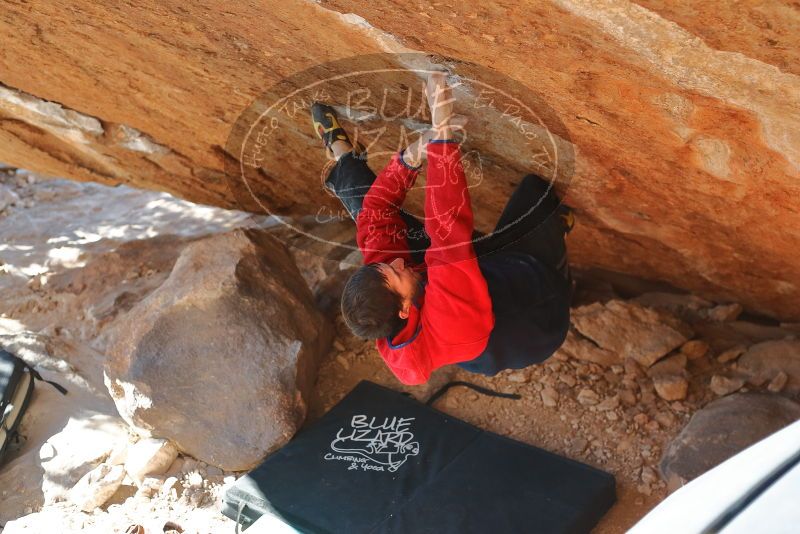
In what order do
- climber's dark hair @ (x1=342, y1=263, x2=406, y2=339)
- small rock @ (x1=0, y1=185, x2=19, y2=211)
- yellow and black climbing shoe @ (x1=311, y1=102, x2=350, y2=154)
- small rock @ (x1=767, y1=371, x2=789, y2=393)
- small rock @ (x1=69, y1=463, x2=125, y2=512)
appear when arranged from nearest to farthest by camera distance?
climber's dark hair @ (x1=342, y1=263, x2=406, y2=339) → yellow and black climbing shoe @ (x1=311, y1=102, x2=350, y2=154) → small rock @ (x1=767, y1=371, x2=789, y2=393) → small rock @ (x1=69, y1=463, x2=125, y2=512) → small rock @ (x1=0, y1=185, x2=19, y2=211)

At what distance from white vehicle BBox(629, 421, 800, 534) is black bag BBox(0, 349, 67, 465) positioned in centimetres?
313

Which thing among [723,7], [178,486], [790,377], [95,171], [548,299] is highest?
[723,7]

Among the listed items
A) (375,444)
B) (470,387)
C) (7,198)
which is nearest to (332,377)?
(375,444)

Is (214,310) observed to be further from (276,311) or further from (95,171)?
(95,171)

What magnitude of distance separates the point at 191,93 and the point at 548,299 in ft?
5.58

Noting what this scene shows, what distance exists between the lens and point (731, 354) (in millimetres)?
3436

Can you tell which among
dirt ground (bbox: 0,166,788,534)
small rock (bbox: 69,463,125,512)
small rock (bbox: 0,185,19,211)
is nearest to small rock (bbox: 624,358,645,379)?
dirt ground (bbox: 0,166,788,534)

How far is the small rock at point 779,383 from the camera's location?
10.4ft

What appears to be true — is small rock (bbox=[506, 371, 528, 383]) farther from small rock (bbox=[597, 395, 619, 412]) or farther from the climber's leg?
the climber's leg

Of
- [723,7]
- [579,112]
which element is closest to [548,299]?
[579,112]

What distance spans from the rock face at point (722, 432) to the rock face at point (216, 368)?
1.61 m

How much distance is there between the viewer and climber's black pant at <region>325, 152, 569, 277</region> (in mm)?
2742

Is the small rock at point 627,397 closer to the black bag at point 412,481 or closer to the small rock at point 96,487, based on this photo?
the black bag at point 412,481

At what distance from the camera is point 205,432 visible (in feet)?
11.2
